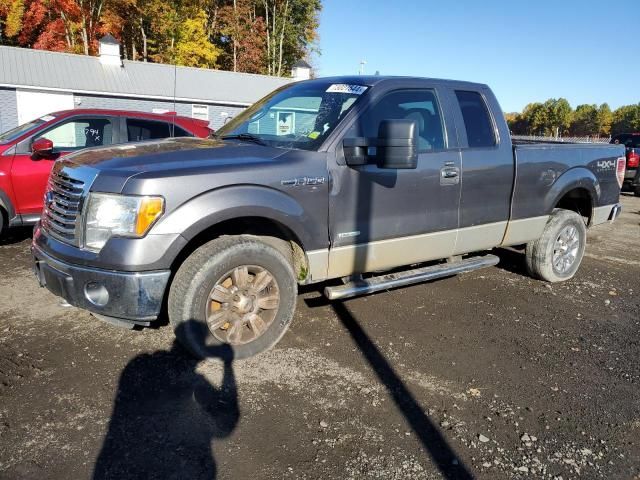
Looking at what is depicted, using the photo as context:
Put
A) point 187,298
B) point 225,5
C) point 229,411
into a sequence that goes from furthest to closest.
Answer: point 225,5 < point 187,298 < point 229,411

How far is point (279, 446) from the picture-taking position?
274 centimetres

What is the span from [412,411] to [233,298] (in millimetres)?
1406

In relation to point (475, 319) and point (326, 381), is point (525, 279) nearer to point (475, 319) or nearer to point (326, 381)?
point (475, 319)

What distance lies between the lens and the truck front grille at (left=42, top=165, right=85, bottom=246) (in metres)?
3.29

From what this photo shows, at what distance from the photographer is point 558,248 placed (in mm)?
5766

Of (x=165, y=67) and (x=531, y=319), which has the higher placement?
(x=165, y=67)

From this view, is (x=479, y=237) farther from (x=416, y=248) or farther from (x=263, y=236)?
(x=263, y=236)

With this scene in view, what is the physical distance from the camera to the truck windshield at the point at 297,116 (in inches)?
157

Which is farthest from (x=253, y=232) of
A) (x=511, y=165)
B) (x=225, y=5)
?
(x=225, y=5)

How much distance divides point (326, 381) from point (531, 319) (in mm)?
2307

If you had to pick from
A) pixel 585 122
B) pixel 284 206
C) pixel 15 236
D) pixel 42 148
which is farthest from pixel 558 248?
pixel 585 122

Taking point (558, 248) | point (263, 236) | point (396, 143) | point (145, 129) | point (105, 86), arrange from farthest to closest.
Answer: point (105, 86), point (145, 129), point (558, 248), point (263, 236), point (396, 143)

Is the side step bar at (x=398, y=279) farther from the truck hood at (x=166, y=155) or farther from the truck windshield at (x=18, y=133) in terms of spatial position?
the truck windshield at (x=18, y=133)

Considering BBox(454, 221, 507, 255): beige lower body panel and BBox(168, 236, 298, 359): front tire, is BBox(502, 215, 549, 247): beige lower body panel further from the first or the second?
BBox(168, 236, 298, 359): front tire
